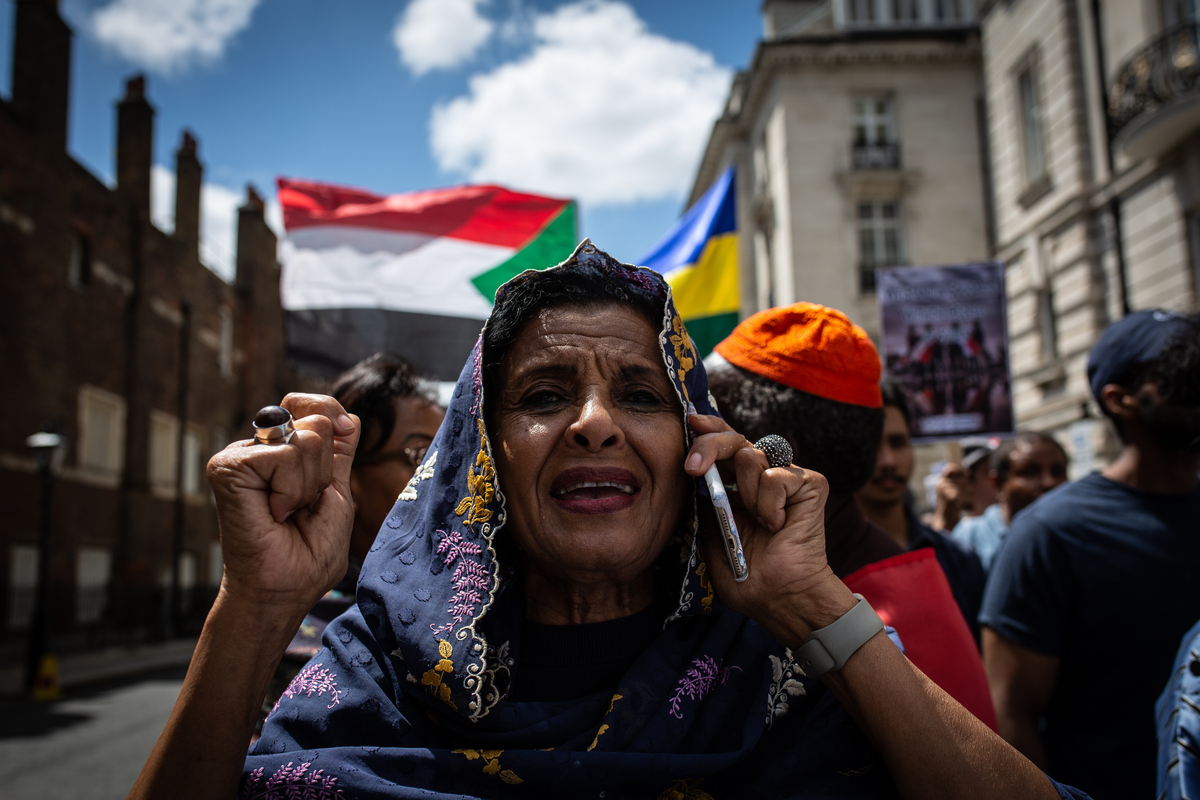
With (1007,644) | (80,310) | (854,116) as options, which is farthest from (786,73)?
(1007,644)

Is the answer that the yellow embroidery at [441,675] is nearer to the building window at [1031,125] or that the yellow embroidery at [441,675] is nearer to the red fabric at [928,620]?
the red fabric at [928,620]

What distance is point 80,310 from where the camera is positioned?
64.8 ft

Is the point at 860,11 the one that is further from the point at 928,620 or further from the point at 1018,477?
the point at 928,620

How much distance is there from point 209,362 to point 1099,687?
27768 millimetres

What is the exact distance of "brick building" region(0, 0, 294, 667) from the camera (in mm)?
17281

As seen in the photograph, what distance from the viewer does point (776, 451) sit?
1723 mm

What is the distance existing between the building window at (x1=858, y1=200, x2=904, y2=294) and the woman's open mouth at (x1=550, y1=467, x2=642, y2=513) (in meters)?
22.8

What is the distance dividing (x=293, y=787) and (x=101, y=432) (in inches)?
889

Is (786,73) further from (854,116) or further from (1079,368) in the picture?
(1079,368)

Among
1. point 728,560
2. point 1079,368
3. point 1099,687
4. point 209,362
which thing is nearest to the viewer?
point 728,560

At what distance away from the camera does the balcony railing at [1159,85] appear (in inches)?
446

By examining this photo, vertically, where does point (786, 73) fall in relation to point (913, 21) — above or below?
below

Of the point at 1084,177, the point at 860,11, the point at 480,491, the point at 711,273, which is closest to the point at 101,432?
the point at 711,273

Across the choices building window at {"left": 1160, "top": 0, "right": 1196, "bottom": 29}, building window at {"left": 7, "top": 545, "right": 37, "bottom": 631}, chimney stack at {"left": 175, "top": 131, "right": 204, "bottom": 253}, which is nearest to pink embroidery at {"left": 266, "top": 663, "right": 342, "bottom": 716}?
building window at {"left": 1160, "top": 0, "right": 1196, "bottom": 29}
